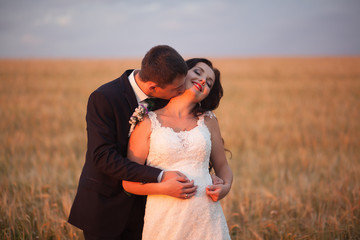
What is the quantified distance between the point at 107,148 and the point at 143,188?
1.39ft

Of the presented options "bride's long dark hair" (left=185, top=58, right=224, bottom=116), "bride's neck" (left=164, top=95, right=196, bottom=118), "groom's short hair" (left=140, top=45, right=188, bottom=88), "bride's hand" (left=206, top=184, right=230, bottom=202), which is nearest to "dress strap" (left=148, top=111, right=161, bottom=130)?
"bride's neck" (left=164, top=95, right=196, bottom=118)

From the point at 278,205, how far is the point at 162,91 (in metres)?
2.70

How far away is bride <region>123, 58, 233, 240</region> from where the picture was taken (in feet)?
8.04

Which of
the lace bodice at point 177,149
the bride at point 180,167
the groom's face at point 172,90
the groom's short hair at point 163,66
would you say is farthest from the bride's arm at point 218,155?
the groom's short hair at point 163,66

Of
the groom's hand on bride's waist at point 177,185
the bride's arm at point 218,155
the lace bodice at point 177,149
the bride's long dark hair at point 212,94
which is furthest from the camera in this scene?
the bride's long dark hair at point 212,94

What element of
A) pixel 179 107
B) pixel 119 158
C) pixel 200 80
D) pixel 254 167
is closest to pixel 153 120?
pixel 179 107

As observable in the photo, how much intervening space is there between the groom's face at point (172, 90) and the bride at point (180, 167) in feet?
0.20

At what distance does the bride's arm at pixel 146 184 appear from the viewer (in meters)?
2.36

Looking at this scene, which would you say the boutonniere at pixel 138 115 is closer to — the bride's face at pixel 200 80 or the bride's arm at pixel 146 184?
the bride's arm at pixel 146 184

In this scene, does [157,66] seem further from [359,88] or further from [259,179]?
[359,88]

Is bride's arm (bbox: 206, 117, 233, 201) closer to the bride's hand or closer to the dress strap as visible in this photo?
the bride's hand

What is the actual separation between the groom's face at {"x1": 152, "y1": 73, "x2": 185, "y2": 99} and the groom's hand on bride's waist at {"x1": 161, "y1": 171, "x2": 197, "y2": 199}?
A: 66 cm

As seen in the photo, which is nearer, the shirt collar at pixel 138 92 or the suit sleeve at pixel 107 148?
the suit sleeve at pixel 107 148

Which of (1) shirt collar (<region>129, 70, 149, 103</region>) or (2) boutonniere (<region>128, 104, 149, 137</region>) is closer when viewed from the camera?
(2) boutonniere (<region>128, 104, 149, 137</region>)
